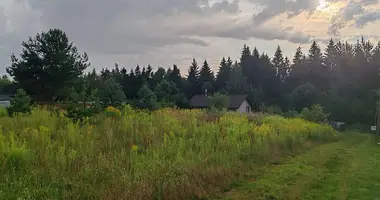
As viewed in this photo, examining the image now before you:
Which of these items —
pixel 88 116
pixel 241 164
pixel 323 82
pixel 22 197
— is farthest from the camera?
pixel 323 82

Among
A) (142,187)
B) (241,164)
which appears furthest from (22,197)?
(241,164)

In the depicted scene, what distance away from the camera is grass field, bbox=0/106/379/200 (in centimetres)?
507

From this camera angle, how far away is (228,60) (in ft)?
268

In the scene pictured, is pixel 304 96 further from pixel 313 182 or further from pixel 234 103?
pixel 313 182

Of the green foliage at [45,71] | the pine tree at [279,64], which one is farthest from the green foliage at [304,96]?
the green foliage at [45,71]

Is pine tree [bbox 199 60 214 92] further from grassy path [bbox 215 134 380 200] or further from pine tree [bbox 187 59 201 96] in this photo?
grassy path [bbox 215 134 380 200]

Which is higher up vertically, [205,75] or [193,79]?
[205,75]

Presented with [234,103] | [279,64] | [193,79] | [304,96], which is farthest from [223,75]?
[234,103]

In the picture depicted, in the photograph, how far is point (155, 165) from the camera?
20.0ft

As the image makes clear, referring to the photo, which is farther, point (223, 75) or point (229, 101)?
point (223, 75)

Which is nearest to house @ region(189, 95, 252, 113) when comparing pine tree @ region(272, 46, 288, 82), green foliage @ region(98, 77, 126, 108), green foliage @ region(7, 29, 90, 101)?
green foliage @ region(98, 77, 126, 108)

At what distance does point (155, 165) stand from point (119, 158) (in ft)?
2.30

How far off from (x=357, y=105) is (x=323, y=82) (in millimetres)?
15513

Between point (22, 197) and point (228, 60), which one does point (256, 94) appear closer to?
point (228, 60)
